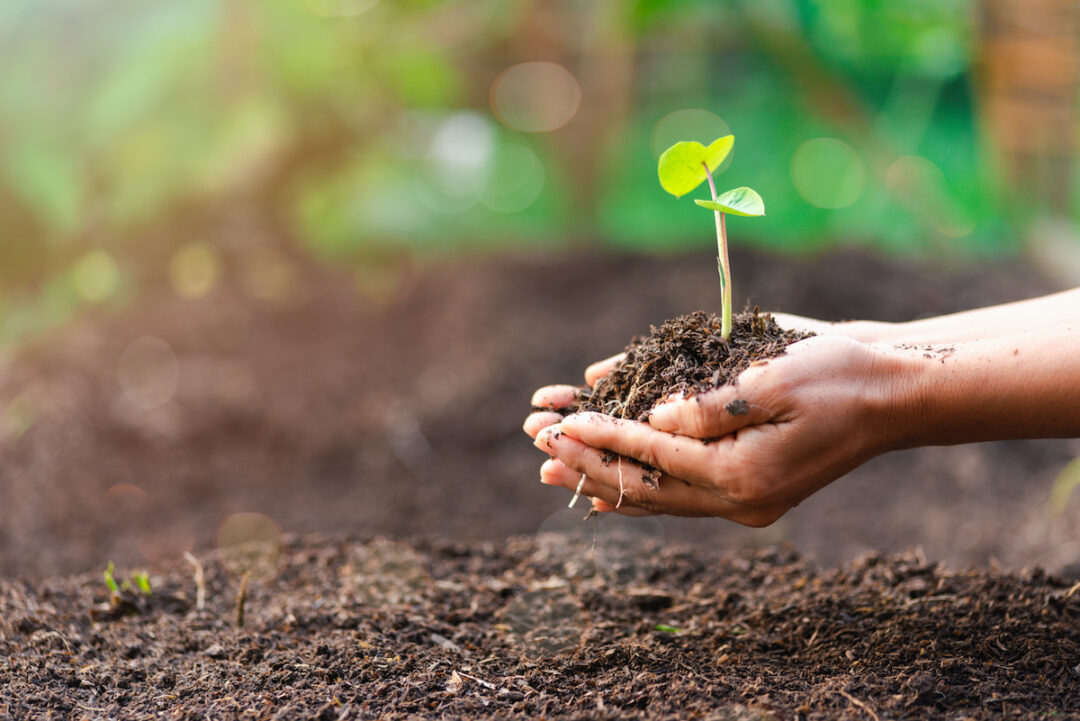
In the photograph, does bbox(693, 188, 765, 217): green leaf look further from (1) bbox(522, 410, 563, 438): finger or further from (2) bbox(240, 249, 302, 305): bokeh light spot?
(2) bbox(240, 249, 302, 305): bokeh light spot

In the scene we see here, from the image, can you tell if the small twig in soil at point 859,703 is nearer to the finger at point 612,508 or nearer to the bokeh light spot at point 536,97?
the finger at point 612,508

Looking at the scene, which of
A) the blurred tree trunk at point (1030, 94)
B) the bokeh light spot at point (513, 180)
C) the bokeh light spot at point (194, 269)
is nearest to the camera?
the bokeh light spot at point (194, 269)

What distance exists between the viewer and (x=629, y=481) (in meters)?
1.29

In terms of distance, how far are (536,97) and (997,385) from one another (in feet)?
16.1

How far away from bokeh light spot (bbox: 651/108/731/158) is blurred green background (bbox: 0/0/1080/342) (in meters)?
0.02

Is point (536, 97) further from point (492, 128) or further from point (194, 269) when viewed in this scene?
point (194, 269)

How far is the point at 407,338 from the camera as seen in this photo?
14.1ft

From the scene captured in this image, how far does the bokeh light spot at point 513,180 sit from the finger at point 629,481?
468 cm

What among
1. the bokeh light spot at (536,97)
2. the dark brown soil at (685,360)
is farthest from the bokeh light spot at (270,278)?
the dark brown soil at (685,360)

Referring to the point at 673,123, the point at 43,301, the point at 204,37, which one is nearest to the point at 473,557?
the point at 43,301

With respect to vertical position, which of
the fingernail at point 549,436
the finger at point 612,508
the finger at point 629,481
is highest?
the fingernail at point 549,436

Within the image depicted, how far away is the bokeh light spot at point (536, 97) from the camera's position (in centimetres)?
557

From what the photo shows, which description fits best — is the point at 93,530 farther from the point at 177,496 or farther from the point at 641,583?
the point at 641,583

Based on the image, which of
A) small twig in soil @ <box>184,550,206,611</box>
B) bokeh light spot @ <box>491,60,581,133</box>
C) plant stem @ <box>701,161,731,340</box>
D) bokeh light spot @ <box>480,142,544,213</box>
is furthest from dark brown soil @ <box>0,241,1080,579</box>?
plant stem @ <box>701,161,731,340</box>
